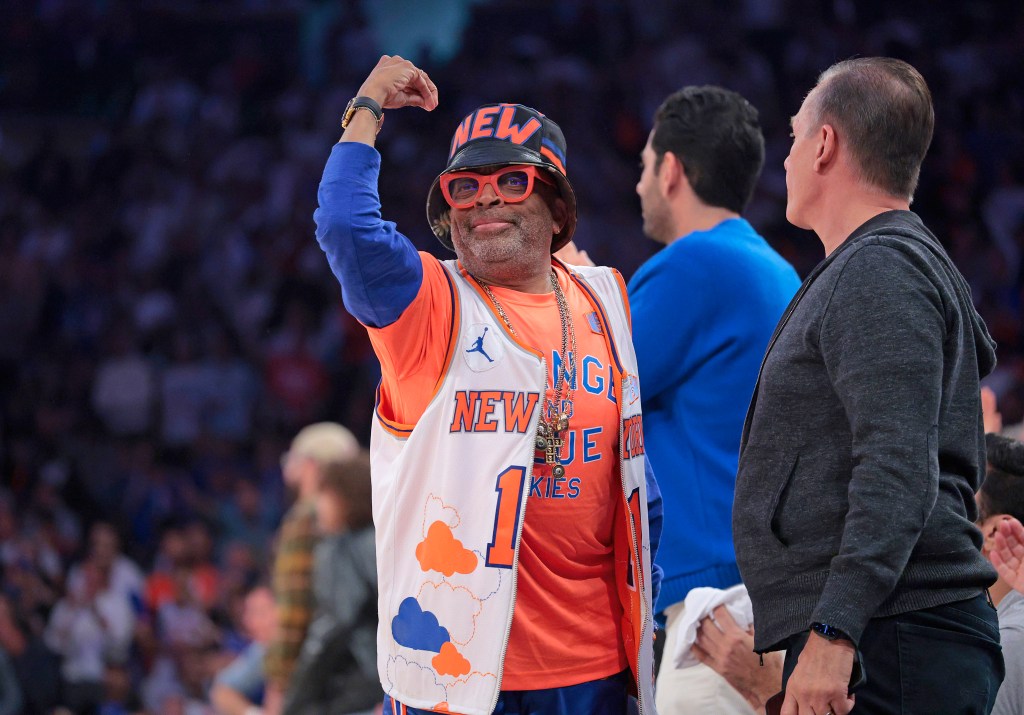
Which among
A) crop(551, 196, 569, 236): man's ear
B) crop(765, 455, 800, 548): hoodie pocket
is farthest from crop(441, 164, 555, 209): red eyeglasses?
crop(765, 455, 800, 548): hoodie pocket

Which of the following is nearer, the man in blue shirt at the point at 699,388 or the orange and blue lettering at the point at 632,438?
the orange and blue lettering at the point at 632,438

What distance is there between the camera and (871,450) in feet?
6.23

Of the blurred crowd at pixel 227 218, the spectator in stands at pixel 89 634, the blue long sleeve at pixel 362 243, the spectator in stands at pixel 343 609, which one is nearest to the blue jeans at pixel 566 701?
the blue long sleeve at pixel 362 243

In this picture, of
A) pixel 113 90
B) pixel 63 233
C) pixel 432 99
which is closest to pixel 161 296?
pixel 63 233


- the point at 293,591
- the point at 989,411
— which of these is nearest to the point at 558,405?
the point at 989,411

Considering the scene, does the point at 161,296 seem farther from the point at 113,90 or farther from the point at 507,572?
the point at 507,572

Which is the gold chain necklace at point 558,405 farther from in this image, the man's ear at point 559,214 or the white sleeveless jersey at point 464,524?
the man's ear at point 559,214

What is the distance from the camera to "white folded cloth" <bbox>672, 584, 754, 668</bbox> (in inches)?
109

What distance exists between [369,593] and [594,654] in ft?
6.70

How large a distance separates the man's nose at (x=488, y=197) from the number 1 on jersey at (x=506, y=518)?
0.59 meters

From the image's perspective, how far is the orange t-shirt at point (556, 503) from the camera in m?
2.38

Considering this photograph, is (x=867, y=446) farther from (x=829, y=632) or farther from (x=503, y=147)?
(x=503, y=147)

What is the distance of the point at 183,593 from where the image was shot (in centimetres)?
782

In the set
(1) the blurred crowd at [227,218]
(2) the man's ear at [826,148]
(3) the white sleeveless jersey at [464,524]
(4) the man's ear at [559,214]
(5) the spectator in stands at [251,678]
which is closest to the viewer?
(2) the man's ear at [826,148]
